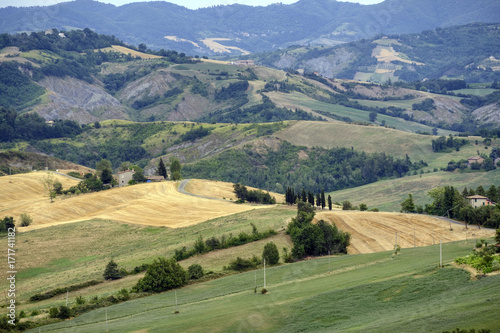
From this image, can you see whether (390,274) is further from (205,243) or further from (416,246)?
(205,243)

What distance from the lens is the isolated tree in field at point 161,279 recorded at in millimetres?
64812

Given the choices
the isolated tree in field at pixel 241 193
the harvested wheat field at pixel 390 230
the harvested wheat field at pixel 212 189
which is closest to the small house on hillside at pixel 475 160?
the harvested wheat field at pixel 212 189

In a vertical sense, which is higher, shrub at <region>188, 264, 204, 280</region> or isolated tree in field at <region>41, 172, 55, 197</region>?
isolated tree in field at <region>41, 172, 55, 197</region>

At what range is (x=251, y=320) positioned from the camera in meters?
47.1

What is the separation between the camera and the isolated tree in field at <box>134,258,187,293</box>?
64.8m

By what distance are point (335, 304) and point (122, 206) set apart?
82.2 meters

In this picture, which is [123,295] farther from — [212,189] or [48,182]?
[48,182]

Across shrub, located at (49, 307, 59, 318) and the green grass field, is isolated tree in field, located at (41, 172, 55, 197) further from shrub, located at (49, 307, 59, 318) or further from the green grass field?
shrub, located at (49, 307, 59, 318)

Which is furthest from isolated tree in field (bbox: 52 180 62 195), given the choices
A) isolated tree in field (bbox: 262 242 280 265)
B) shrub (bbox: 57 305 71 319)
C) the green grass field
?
shrub (bbox: 57 305 71 319)

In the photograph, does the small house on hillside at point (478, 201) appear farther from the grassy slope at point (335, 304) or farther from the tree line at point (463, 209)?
the grassy slope at point (335, 304)

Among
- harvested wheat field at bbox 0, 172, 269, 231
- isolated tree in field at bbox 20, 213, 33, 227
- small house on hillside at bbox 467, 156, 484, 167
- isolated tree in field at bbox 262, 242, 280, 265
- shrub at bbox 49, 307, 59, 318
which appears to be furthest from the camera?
small house on hillside at bbox 467, 156, 484, 167

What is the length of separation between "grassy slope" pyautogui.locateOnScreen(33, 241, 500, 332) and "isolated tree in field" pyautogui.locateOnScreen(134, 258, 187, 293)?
1.55m

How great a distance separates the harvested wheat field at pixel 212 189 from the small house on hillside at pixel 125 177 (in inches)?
565

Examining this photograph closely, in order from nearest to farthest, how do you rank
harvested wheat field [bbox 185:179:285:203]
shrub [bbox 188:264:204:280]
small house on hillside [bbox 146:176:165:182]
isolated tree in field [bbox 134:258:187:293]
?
isolated tree in field [bbox 134:258:187:293] < shrub [bbox 188:264:204:280] < harvested wheat field [bbox 185:179:285:203] < small house on hillside [bbox 146:176:165:182]
